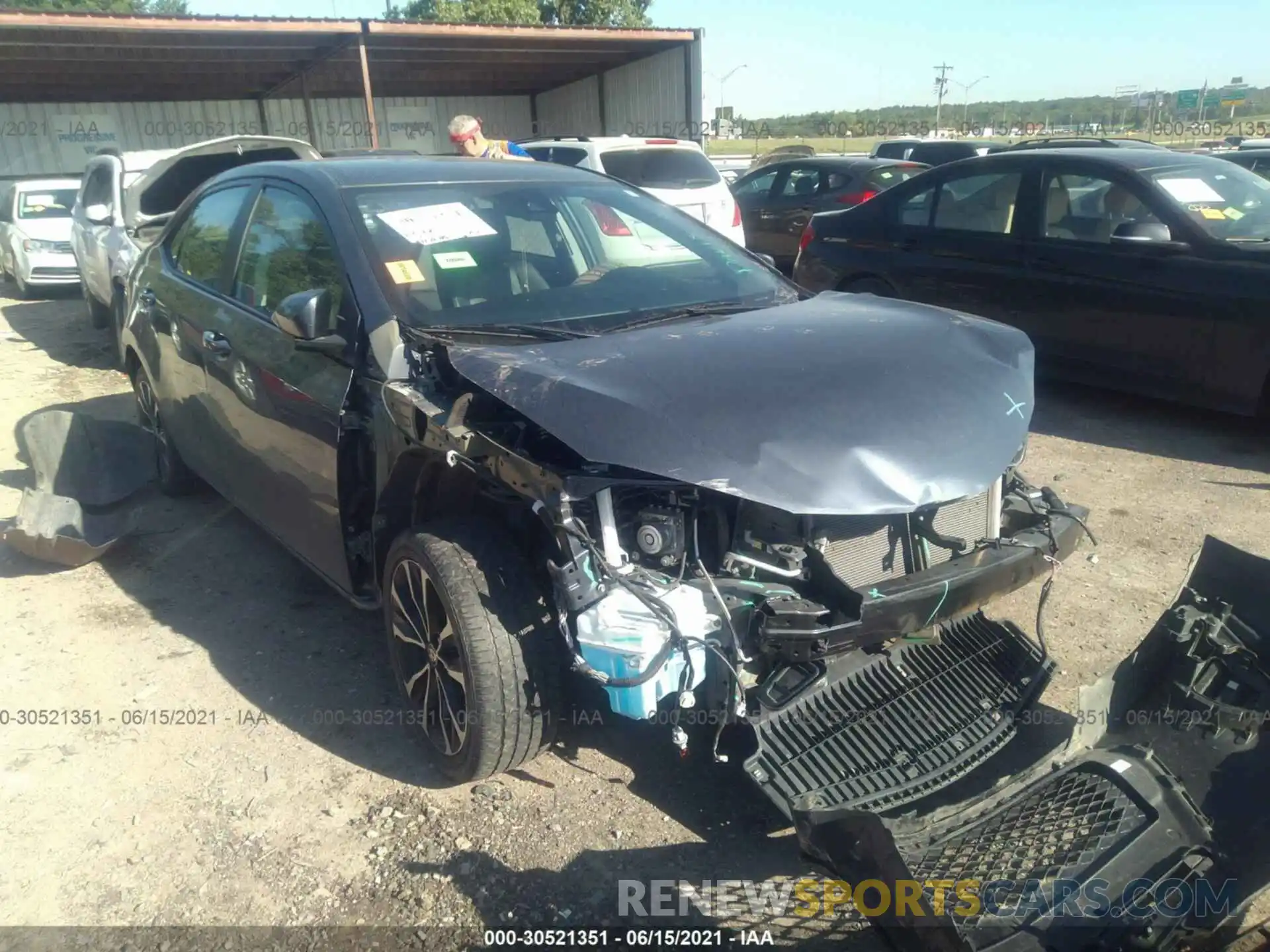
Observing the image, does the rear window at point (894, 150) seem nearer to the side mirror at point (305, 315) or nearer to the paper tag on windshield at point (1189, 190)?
the paper tag on windshield at point (1189, 190)

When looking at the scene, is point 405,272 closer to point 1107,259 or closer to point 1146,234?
point 1146,234

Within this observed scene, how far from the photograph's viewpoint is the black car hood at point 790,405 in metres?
2.44

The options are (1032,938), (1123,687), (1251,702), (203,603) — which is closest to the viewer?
(1032,938)

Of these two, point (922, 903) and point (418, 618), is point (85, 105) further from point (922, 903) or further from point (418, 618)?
point (922, 903)

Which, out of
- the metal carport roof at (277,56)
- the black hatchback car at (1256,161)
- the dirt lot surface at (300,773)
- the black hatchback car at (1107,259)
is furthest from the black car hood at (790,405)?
the metal carport roof at (277,56)

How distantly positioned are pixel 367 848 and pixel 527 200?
235cm

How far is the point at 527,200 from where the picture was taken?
384cm

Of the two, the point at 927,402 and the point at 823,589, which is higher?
the point at 927,402

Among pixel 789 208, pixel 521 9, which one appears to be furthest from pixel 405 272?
pixel 521 9

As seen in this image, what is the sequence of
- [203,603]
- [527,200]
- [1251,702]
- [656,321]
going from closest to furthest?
[1251,702] → [656,321] → [527,200] → [203,603]

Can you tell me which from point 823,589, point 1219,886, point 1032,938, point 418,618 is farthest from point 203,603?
point 1219,886

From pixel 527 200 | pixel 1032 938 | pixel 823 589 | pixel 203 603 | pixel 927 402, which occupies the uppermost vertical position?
pixel 527 200

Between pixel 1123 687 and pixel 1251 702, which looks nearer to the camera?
pixel 1251 702

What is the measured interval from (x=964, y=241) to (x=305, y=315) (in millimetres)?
5100
